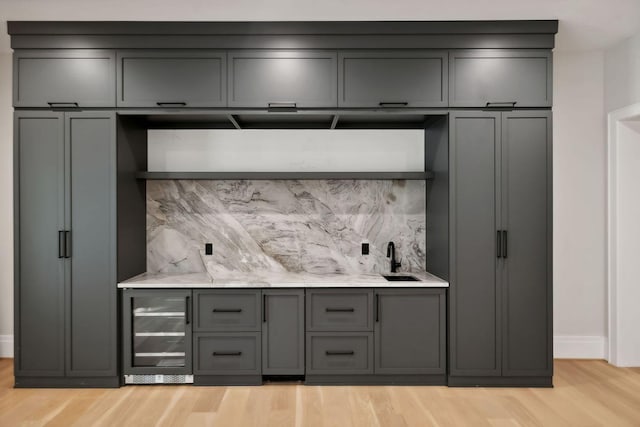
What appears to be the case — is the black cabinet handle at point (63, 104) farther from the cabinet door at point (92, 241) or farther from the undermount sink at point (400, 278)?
the undermount sink at point (400, 278)

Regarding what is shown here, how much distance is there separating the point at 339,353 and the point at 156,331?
1421 mm

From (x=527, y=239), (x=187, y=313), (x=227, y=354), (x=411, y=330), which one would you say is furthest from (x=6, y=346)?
(x=527, y=239)

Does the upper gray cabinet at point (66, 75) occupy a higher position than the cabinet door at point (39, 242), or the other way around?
the upper gray cabinet at point (66, 75)

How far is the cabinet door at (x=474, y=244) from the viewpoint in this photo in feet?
11.6

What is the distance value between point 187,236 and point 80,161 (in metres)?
1.10

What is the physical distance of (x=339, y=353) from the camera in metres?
3.59

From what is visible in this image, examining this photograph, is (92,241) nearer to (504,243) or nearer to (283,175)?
(283,175)

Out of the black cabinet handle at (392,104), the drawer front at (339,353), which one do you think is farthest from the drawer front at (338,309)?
the black cabinet handle at (392,104)

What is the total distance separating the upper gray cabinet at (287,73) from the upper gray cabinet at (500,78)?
962mm

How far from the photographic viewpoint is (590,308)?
168 inches

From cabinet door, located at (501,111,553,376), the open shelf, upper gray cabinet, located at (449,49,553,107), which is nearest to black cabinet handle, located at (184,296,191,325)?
the open shelf

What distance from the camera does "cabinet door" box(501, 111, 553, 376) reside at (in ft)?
11.6

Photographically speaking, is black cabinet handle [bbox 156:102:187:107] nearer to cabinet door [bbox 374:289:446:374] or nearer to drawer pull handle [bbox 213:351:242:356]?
drawer pull handle [bbox 213:351:242:356]

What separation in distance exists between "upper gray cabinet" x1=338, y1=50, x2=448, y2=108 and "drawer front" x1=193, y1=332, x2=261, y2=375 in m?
1.99
